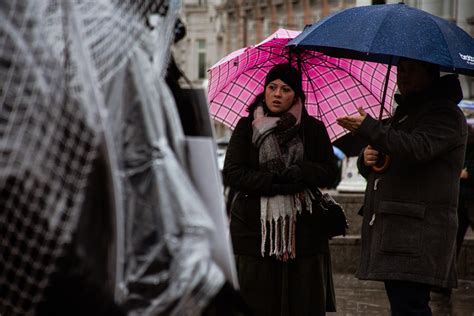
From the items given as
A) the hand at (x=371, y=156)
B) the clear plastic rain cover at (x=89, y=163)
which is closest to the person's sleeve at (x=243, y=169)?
the hand at (x=371, y=156)

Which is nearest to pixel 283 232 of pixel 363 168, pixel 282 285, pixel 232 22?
pixel 282 285

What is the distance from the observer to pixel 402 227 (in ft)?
19.6

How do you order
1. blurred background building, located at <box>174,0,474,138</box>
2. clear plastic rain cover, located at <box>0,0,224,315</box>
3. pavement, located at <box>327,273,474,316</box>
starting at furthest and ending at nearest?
blurred background building, located at <box>174,0,474,138</box>, pavement, located at <box>327,273,474,316</box>, clear plastic rain cover, located at <box>0,0,224,315</box>

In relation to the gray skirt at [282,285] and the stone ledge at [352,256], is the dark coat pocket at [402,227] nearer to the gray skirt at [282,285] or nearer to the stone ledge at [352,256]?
the gray skirt at [282,285]

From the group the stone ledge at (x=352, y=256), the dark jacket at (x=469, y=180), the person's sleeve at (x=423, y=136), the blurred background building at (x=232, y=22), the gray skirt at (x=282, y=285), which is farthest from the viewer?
the blurred background building at (x=232, y=22)

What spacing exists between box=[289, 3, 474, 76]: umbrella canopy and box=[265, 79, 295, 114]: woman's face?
26 centimetres

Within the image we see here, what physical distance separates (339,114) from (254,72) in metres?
0.54

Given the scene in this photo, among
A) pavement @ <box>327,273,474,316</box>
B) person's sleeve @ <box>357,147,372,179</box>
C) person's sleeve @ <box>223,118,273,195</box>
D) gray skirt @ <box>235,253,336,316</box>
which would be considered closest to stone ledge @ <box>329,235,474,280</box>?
pavement @ <box>327,273,474,316</box>

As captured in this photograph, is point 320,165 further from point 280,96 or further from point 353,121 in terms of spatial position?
point 353,121

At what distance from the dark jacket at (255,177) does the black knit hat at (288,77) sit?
5.6 inches

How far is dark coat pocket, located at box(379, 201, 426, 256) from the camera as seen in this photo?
19.6 feet

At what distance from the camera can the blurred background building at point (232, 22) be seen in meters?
51.6

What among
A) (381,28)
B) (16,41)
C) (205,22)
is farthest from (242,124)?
(205,22)

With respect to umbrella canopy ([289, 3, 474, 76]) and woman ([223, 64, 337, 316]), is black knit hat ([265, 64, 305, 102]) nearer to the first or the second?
woman ([223, 64, 337, 316])
